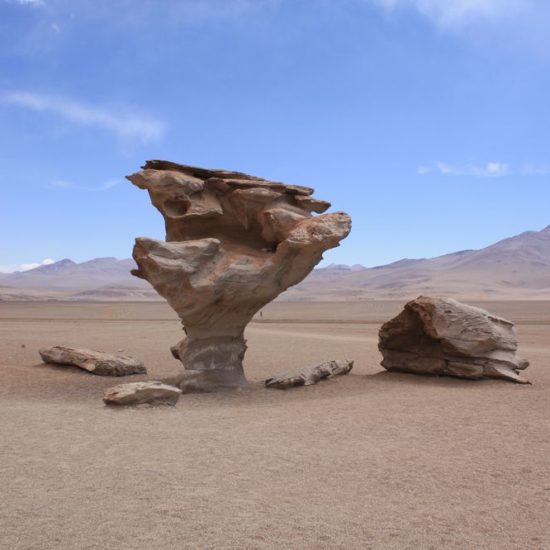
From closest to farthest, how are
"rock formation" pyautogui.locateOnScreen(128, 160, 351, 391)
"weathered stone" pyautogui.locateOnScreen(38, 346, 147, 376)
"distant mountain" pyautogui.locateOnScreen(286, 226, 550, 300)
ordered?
"rock formation" pyautogui.locateOnScreen(128, 160, 351, 391) < "weathered stone" pyautogui.locateOnScreen(38, 346, 147, 376) < "distant mountain" pyautogui.locateOnScreen(286, 226, 550, 300)

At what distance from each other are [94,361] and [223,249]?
5.13 m

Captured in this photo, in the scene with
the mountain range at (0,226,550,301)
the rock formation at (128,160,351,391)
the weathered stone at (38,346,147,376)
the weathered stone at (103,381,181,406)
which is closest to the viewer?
the weathered stone at (103,381,181,406)

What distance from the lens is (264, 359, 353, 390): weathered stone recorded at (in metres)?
12.4

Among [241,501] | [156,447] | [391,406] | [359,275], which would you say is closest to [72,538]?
[241,501]

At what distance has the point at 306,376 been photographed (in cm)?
1276

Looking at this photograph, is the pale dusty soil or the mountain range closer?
the pale dusty soil

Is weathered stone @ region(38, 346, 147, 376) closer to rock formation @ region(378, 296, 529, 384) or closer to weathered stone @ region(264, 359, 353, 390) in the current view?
weathered stone @ region(264, 359, 353, 390)

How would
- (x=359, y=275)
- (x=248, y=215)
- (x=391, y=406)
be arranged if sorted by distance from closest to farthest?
1. (x=391, y=406)
2. (x=248, y=215)
3. (x=359, y=275)

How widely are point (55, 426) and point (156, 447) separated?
1940 mm

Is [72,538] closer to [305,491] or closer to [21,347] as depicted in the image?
[305,491]

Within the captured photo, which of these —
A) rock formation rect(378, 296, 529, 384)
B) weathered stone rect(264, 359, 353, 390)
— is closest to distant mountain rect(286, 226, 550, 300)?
rock formation rect(378, 296, 529, 384)

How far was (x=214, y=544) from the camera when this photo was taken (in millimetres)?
4492

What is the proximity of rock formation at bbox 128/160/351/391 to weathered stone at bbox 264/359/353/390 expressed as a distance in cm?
81

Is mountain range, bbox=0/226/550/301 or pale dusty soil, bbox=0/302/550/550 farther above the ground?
mountain range, bbox=0/226/550/301
